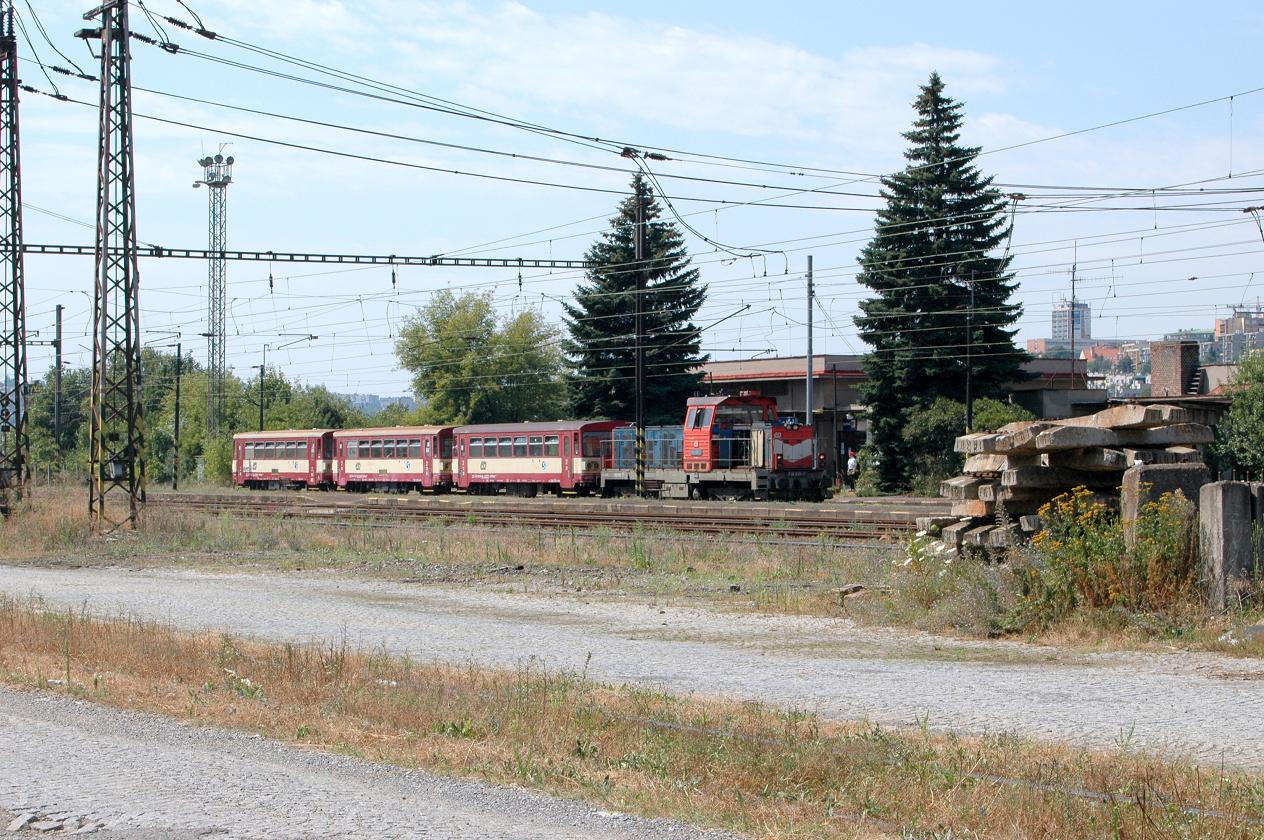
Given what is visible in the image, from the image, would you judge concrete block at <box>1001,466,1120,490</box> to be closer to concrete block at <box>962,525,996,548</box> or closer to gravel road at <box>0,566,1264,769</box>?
concrete block at <box>962,525,996,548</box>

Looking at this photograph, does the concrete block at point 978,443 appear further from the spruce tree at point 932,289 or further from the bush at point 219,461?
the bush at point 219,461

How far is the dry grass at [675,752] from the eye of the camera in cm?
657

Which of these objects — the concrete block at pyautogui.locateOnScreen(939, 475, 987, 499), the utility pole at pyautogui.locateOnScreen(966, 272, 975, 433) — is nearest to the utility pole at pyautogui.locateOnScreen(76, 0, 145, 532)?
the concrete block at pyautogui.locateOnScreen(939, 475, 987, 499)

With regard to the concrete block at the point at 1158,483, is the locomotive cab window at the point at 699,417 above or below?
above

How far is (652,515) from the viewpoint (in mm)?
34250

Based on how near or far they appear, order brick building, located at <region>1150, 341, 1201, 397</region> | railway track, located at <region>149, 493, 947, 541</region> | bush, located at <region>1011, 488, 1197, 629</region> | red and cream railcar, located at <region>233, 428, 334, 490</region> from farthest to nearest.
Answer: brick building, located at <region>1150, 341, 1201, 397</region>, red and cream railcar, located at <region>233, 428, 334, 490</region>, railway track, located at <region>149, 493, 947, 541</region>, bush, located at <region>1011, 488, 1197, 629</region>

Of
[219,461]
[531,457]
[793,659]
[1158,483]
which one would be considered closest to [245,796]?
[793,659]

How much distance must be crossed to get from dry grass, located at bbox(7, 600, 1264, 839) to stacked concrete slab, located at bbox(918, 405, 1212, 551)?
6.35 meters

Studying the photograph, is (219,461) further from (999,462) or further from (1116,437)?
(1116,437)

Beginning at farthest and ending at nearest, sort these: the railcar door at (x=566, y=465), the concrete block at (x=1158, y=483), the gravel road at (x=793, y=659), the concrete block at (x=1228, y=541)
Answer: the railcar door at (x=566, y=465) → the concrete block at (x=1158, y=483) → the concrete block at (x=1228, y=541) → the gravel road at (x=793, y=659)

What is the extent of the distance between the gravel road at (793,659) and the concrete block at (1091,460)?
268 centimetres

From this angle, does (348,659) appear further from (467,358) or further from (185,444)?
(185,444)

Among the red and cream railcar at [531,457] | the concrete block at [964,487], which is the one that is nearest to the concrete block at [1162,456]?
the concrete block at [964,487]

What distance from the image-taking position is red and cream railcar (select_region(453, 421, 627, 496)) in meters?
49.8
